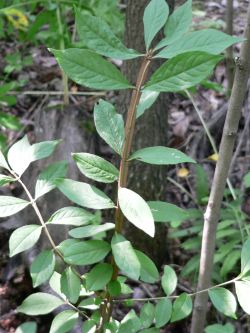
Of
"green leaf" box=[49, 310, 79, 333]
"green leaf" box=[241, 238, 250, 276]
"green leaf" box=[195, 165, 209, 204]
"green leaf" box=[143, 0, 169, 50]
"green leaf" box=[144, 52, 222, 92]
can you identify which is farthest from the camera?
"green leaf" box=[195, 165, 209, 204]

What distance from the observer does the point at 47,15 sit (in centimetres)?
240

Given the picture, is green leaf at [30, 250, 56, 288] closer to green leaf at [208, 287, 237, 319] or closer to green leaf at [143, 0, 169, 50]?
green leaf at [208, 287, 237, 319]

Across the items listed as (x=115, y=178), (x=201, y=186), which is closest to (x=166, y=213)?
(x=115, y=178)

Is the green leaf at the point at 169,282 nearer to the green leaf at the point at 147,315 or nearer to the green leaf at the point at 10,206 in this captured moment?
the green leaf at the point at 147,315

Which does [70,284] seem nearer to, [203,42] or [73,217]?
[73,217]

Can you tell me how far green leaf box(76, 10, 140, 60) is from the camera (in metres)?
0.79

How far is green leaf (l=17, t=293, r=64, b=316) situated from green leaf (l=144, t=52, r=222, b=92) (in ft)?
1.95

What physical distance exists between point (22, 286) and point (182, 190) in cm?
111

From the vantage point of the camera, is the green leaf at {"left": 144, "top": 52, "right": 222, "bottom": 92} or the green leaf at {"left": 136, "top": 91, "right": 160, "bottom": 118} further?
the green leaf at {"left": 136, "top": 91, "right": 160, "bottom": 118}

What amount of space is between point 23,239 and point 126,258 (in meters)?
0.23

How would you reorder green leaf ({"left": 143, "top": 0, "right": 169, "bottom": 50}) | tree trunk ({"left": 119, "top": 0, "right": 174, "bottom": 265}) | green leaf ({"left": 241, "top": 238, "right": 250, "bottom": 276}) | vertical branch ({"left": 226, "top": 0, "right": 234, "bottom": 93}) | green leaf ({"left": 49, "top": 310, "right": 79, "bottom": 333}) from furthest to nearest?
1. vertical branch ({"left": 226, "top": 0, "right": 234, "bottom": 93})
2. tree trunk ({"left": 119, "top": 0, "right": 174, "bottom": 265})
3. green leaf ({"left": 49, "top": 310, "right": 79, "bottom": 333})
4. green leaf ({"left": 241, "top": 238, "right": 250, "bottom": 276})
5. green leaf ({"left": 143, "top": 0, "right": 169, "bottom": 50})

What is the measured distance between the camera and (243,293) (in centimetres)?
90

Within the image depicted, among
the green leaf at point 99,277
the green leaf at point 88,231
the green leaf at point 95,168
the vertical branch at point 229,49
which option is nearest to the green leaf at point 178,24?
the green leaf at point 95,168

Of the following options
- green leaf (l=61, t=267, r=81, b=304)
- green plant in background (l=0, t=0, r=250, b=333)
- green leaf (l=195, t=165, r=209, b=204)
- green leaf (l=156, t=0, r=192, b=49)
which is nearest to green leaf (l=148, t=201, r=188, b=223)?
green plant in background (l=0, t=0, r=250, b=333)
